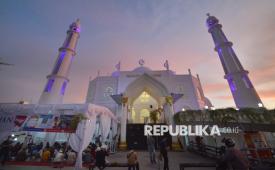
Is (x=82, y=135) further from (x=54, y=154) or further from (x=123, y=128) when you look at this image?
(x=123, y=128)

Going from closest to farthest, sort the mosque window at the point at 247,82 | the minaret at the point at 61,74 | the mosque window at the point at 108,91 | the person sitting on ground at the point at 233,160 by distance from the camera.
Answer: the person sitting on ground at the point at 233,160 < the mosque window at the point at 247,82 < the minaret at the point at 61,74 < the mosque window at the point at 108,91

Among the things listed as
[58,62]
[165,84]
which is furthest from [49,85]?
[165,84]

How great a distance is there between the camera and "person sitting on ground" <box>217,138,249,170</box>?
241 cm

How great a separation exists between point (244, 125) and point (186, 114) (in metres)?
5.35

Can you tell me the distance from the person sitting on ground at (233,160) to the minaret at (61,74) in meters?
20.5

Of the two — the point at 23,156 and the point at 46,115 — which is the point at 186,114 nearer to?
the point at 46,115

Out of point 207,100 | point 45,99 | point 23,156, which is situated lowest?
point 23,156

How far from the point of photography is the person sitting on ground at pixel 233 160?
241 centimetres

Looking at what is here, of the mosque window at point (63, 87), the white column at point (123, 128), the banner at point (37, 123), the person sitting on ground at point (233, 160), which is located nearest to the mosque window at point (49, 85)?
the mosque window at point (63, 87)

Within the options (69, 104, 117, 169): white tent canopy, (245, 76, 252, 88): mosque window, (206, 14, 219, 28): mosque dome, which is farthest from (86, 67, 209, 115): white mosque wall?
(69, 104, 117, 169): white tent canopy

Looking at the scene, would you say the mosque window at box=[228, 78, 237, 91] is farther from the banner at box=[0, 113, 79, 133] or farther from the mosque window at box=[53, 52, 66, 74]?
the mosque window at box=[53, 52, 66, 74]

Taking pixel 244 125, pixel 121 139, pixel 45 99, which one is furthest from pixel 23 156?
pixel 244 125

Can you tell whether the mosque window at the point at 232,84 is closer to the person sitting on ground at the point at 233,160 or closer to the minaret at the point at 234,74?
the minaret at the point at 234,74

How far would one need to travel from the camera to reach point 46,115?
26.1ft
